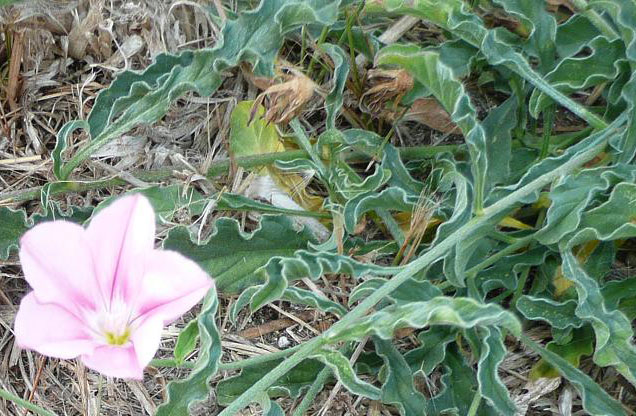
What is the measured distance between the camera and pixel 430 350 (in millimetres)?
1408

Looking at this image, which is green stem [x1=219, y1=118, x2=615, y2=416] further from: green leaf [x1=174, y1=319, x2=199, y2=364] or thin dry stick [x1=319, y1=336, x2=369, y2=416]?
thin dry stick [x1=319, y1=336, x2=369, y2=416]

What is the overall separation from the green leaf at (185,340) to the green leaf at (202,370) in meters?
0.02

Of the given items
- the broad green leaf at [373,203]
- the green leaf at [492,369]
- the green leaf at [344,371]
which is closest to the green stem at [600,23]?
the broad green leaf at [373,203]

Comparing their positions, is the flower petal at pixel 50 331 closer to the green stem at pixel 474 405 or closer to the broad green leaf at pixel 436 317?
the broad green leaf at pixel 436 317

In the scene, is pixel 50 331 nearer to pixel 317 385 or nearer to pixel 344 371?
pixel 344 371

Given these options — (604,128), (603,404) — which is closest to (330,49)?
(604,128)

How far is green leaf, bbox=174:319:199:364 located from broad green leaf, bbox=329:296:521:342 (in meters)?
0.18

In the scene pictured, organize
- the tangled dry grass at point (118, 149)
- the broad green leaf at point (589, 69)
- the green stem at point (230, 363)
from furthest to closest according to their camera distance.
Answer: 1. the tangled dry grass at point (118, 149)
2. the broad green leaf at point (589, 69)
3. the green stem at point (230, 363)

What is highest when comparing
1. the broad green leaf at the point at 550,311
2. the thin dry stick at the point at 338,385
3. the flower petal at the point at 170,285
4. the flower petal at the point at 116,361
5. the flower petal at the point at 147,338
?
the flower petal at the point at 170,285

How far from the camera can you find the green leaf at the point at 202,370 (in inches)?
41.5

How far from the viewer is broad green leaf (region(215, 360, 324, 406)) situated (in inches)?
55.1

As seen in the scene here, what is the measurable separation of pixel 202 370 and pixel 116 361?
164 mm

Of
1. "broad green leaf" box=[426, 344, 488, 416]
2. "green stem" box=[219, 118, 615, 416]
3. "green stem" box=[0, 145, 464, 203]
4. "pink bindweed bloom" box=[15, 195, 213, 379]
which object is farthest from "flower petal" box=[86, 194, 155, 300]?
"broad green leaf" box=[426, 344, 488, 416]

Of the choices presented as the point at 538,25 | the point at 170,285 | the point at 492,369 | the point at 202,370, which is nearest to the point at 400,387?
the point at 492,369
